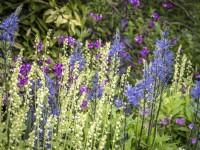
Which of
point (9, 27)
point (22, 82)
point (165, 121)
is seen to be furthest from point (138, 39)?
point (9, 27)

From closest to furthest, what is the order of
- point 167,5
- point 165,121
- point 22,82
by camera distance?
point 22,82 < point 165,121 < point 167,5

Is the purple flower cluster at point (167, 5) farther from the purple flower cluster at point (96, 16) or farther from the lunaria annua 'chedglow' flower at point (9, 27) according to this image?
the lunaria annua 'chedglow' flower at point (9, 27)

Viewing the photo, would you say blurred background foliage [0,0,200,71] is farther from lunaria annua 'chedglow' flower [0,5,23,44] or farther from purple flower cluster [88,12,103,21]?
lunaria annua 'chedglow' flower [0,5,23,44]

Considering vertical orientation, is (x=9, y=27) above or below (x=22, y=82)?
above

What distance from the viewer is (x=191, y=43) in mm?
7355

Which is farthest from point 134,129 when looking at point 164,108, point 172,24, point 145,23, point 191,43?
point 172,24

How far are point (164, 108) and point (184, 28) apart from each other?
4.13 metres

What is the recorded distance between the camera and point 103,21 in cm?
664

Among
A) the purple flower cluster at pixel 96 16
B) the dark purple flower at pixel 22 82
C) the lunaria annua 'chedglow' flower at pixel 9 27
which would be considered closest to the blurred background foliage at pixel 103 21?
the purple flower cluster at pixel 96 16

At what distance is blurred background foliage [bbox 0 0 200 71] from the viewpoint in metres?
5.80

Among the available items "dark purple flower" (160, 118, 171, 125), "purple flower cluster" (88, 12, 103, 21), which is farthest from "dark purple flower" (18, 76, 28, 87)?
"purple flower cluster" (88, 12, 103, 21)

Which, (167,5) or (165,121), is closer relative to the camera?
(165,121)

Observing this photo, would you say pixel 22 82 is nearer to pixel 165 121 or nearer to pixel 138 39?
pixel 165 121

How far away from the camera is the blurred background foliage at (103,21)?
580 centimetres
